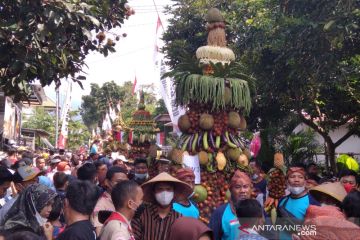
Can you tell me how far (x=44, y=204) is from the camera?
13.8 ft

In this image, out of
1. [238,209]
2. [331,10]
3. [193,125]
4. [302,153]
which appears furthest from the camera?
[302,153]

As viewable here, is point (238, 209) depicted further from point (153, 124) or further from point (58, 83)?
point (153, 124)

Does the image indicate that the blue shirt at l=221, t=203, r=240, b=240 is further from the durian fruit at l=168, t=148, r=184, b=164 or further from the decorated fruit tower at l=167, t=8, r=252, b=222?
the durian fruit at l=168, t=148, r=184, b=164

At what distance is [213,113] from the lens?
23.0ft

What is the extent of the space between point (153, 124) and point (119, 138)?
264 inches

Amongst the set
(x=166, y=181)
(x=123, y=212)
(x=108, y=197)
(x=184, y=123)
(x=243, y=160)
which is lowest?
(x=108, y=197)

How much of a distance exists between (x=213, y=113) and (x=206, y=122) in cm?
29

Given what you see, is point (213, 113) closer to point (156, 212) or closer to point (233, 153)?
point (233, 153)

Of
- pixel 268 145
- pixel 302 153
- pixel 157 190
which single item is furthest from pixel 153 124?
pixel 157 190

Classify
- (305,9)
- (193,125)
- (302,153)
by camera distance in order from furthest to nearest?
1. (302,153)
2. (305,9)
3. (193,125)

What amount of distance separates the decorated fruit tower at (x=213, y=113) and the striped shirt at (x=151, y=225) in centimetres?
202

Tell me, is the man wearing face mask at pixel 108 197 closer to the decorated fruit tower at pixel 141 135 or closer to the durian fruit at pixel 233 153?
the durian fruit at pixel 233 153

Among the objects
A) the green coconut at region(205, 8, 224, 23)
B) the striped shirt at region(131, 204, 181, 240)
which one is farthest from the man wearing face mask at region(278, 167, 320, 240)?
the green coconut at region(205, 8, 224, 23)

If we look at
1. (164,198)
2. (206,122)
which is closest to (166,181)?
(164,198)
